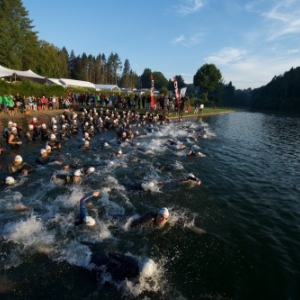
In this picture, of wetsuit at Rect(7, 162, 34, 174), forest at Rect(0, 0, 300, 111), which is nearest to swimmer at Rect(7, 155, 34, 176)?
Result: wetsuit at Rect(7, 162, 34, 174)

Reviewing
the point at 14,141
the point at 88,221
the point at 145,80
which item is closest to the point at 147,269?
the point at 88,221

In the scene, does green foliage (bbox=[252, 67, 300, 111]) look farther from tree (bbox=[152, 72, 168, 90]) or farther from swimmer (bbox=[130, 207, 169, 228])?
swimmer (bbox=[130, 207, 169, 228])

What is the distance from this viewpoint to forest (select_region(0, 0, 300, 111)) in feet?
201

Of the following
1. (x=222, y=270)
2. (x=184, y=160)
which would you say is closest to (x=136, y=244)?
(x=222, y=270)

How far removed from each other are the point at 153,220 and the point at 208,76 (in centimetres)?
8565

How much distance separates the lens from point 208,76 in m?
87.8

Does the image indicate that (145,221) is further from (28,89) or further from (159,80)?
(159,80)

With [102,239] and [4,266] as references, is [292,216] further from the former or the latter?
[4,266]

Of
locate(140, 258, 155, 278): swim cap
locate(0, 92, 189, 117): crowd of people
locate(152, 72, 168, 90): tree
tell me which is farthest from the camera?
locate(152, 72, 168, 90): tree

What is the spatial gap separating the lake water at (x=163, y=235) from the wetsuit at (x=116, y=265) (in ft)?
0.63

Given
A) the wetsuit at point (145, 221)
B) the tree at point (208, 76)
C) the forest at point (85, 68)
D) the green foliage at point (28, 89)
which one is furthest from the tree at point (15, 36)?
the wetsuit at point (145, 221)

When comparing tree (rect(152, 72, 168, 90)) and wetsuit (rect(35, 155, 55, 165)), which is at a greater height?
tree (rect(152, 72, 168, 90))

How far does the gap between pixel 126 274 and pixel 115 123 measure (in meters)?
22.2

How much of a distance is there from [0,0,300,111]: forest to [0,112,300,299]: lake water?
52119 mm
